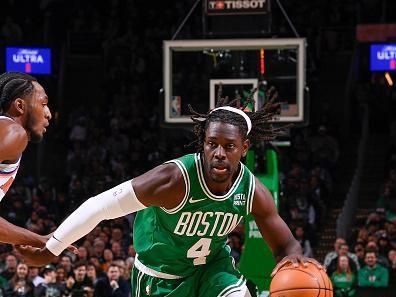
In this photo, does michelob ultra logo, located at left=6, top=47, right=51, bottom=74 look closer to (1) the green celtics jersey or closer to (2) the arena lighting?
(2) the arena lighting

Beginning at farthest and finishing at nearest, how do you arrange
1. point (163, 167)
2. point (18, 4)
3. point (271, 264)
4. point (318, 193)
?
point (18, 4) → point (318, 193) → point (271, 264) → point (163, 167)

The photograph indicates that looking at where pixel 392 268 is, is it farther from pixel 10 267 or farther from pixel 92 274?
pixel 10 267

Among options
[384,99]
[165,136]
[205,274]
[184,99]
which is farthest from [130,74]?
[205,274]

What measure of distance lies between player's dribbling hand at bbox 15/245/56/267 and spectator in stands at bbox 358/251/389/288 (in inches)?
268

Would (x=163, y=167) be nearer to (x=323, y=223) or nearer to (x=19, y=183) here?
(x=323, y=223)

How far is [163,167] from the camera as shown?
5.37 m

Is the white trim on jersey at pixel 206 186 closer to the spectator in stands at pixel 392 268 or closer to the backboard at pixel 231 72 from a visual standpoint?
the backboard at pixel 231 72

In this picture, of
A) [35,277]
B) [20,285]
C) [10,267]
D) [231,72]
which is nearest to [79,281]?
[20,285]

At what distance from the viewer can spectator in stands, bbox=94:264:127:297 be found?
11.1 meters

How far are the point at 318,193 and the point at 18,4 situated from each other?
7.81 m

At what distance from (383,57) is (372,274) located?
16.9 feet

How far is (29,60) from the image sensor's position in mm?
17109

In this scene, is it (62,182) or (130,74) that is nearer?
(62,182)

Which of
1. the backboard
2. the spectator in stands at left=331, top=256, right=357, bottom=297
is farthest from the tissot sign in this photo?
the spectator in stands at left=331, top=256, right=357, bottom=297
